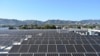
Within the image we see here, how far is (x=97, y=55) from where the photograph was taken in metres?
10.8

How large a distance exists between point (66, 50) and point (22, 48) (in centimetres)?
342

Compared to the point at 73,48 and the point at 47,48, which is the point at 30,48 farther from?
the point at 73,48

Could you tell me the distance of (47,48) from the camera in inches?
514

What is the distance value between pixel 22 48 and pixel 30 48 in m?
0.63

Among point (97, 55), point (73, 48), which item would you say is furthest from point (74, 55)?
point (73, 48)

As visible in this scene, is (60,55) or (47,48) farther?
(47,48)

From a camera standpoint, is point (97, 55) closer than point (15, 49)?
Yes

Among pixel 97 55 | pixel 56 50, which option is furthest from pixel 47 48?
pixel 97 55

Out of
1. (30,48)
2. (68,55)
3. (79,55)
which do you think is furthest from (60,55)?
(30,48)

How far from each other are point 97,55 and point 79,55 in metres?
1.20

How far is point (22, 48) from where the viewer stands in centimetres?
1312

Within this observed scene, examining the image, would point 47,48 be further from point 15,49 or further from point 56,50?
point 15,49

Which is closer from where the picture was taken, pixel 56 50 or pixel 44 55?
pixel 44 55

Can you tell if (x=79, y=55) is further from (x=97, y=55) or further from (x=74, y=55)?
(x=97, y=55)
